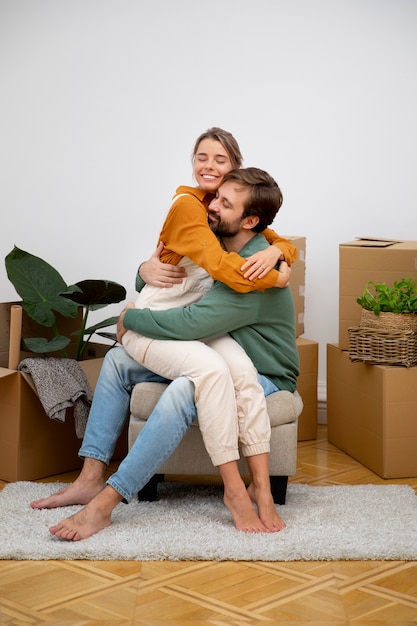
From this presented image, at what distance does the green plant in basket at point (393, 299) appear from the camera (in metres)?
3.28

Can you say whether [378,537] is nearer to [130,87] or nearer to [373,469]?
[373,469]

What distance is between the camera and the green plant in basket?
328 centimetres

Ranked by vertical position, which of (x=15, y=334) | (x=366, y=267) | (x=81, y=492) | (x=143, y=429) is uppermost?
(x=366, y=267)

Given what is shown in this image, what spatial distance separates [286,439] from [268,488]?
0.21 metres

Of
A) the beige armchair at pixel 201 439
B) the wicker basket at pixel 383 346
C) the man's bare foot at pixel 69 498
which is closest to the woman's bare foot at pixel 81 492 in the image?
the man's bare foot at pixel 69 498

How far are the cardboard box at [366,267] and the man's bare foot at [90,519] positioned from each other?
1.32 meters

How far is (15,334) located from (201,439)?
2.62 ft

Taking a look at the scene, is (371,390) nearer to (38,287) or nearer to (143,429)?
(143,429)

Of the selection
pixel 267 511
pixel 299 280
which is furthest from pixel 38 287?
pixel 267 511

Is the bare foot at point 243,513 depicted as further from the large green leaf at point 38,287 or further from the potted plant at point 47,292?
the large green leaf at point 38,287

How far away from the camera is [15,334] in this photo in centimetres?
326

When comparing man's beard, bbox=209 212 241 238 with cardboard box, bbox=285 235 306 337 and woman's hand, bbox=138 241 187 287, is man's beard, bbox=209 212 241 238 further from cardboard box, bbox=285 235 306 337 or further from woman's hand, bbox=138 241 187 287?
cardboard box, bbox=285 235 306 337

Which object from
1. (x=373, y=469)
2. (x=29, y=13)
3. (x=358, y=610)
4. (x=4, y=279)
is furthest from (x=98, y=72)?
(x=358, y=610)

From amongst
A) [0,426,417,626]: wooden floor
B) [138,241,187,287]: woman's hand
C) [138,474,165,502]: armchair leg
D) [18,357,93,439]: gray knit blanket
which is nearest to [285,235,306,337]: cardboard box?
[138,241,187,287]: woman's hand
